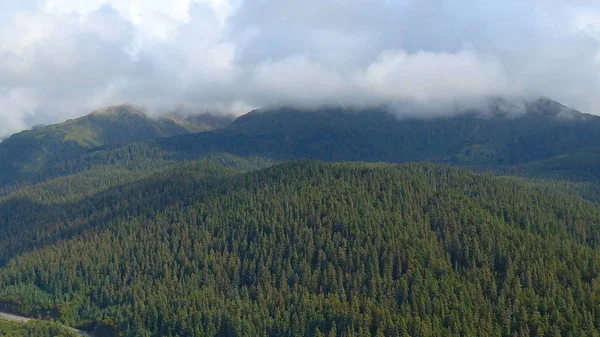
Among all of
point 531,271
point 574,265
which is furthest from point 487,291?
point 574,265

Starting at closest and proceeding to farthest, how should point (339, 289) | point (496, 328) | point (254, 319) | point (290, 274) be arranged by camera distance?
1. point (496, 328)
2. point (254, 319)
3. point (339, 289)
4. point (290, 274)

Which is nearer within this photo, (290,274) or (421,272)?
(421,272)

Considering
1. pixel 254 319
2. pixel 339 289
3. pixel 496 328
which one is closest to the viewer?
pixel 496 328

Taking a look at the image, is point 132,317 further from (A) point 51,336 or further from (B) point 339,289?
(B) point 339,289

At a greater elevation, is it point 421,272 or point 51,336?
point 421,272

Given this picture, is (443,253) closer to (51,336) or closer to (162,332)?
(162,332)

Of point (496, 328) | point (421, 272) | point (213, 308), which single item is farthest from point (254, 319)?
point (496, 328)
